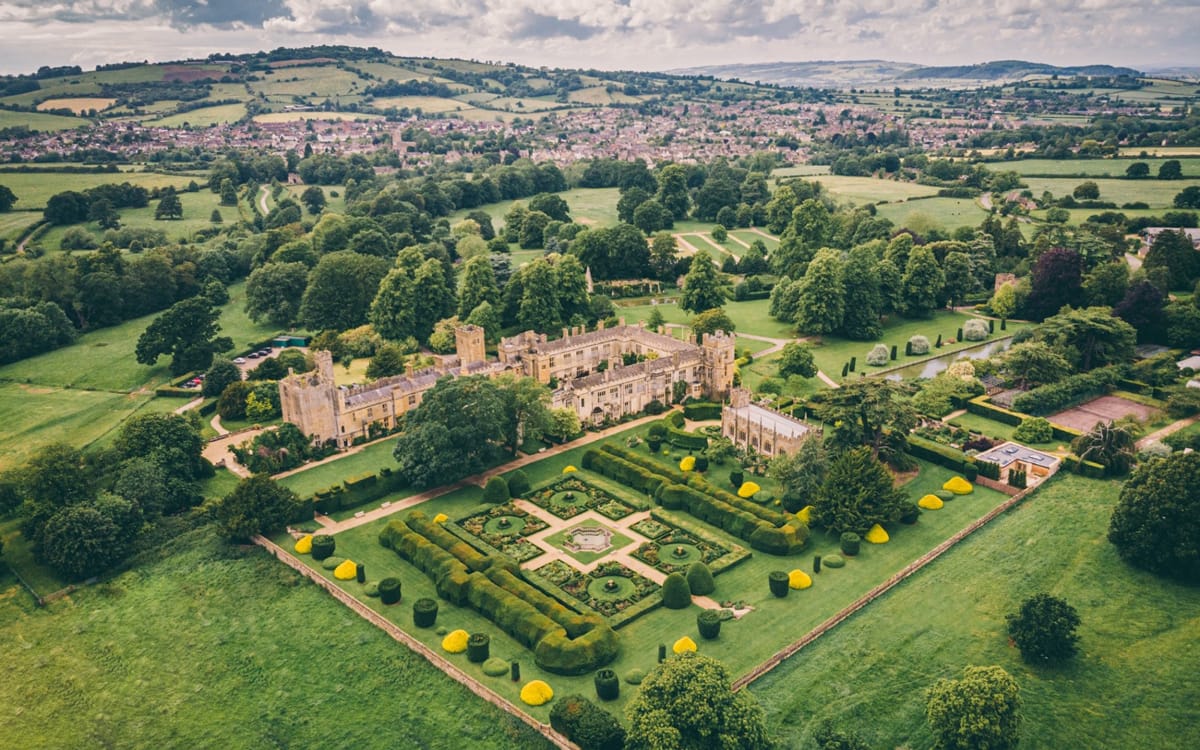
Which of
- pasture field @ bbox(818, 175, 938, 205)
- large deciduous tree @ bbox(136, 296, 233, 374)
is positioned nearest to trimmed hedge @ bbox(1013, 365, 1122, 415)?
large deciduous tree @ bbox(136, 296, 233, 374)

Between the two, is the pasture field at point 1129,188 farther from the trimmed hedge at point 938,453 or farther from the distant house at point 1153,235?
the trimmed hedge at point 938,453

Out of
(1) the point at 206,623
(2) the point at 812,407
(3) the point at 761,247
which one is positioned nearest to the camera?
(1) the point at 206,623

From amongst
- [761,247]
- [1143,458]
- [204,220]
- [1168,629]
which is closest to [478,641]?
[1168,629]

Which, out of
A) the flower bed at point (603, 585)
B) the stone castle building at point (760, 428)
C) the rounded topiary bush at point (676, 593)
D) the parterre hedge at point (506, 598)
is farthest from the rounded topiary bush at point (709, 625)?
the stone castle building at point (760, 428)

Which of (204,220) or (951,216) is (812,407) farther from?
(204,220)

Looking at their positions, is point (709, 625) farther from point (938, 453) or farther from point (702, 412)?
point (702, 412)
